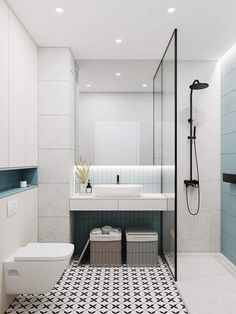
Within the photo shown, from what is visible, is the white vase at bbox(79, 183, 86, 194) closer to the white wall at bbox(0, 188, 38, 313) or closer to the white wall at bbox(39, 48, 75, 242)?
the white wall at bbox(39, 48, 75, 242)

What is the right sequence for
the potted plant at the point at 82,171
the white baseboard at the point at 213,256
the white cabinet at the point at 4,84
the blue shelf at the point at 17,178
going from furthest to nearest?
the potted plant at the point at 82,171, the white baseboard at the point at 213,256, the blue shelf at the point at 17,178, the white cabinet at the point at 4,84

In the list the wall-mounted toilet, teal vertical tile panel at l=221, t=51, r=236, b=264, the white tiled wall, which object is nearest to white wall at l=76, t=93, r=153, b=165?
the white tiled wall

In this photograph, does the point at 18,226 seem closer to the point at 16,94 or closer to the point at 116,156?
the point at 16,94

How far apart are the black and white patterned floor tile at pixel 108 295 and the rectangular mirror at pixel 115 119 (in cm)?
142

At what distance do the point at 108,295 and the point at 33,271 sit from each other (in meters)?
0.78

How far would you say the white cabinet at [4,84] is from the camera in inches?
92.4

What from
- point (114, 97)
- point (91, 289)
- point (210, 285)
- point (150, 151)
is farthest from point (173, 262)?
point (114, 97)

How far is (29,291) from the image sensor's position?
2.45 metres

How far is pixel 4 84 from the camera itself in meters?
2.40

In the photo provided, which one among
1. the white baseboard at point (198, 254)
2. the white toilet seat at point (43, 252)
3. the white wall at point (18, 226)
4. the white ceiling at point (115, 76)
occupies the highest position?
the white ceiling at point (115, 76)

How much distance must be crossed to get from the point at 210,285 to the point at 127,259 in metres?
1.00

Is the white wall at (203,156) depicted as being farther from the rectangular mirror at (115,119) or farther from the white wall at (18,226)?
the white wall at (18,226)

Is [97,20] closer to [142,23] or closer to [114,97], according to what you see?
[142,23]

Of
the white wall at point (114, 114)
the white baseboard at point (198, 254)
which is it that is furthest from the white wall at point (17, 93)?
the white baseboard at point (198, 254)
